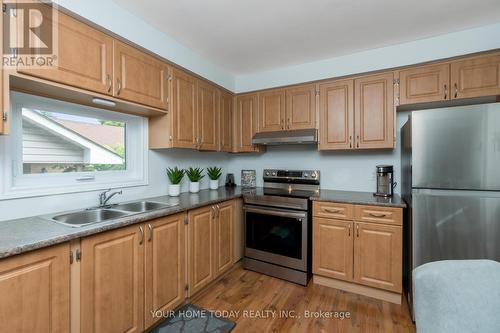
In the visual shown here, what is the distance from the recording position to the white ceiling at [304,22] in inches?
66.6

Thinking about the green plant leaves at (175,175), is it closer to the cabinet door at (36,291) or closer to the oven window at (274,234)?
the oven window at (274,234)

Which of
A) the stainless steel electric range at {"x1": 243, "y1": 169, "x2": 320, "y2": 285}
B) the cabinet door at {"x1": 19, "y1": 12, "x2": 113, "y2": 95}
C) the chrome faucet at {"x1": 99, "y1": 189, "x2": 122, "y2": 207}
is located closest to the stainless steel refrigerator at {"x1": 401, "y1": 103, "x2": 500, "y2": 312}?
the stainless steel electric range at {"x1": 243, "y1": 169, "x2": 320, "y2": 285}

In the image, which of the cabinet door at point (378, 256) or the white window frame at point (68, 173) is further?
the cabinet door at point (378, 256)

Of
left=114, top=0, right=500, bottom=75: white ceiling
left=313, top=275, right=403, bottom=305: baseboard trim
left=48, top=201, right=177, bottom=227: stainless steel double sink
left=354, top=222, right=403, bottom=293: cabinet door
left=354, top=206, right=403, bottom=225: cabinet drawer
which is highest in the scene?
left=114, top=0, right=500, bottom=75: white ceiling

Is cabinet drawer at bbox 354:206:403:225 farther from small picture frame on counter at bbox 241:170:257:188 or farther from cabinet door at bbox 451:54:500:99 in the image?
small picture frame on counter at bbox 241:170:257:188

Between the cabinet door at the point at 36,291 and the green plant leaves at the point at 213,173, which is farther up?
the green plant leaves at the point at 213,173

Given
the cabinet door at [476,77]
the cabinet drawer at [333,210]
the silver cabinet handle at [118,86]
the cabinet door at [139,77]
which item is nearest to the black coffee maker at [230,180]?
the cabinet drawer at [333,210]

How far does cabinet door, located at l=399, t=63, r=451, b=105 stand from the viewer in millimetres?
2109

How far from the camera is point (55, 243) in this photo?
1.14m

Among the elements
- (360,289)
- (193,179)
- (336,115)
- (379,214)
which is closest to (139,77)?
(193,179)

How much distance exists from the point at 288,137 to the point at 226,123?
2.89 feet

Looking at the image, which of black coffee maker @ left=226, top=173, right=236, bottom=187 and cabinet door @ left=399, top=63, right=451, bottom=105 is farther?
black coffee maker @ left=226, top=173, right=236, bottom=187

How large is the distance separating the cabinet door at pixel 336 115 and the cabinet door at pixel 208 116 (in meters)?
1.25

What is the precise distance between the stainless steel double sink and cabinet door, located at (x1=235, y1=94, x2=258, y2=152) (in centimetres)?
142
